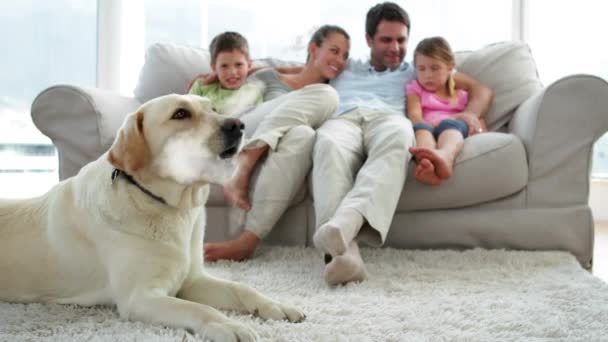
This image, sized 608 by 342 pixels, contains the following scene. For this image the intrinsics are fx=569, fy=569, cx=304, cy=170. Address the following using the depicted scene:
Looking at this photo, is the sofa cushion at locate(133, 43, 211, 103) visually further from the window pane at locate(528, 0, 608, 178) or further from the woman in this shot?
the window pane at locate(528, 0, 608, 178)

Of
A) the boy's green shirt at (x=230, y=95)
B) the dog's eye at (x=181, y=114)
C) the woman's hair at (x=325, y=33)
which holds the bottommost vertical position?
the boy's green shirt at (x=230, y=95)

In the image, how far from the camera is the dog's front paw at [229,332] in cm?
100

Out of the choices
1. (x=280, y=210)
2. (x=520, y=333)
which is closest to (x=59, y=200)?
(x=280, y=210)

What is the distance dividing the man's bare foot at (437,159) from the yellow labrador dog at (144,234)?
0.79 meters

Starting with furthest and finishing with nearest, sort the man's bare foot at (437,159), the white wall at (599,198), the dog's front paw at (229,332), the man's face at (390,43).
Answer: the white wall at (599,198) < the man's face at (390,43) < the man's bare foot at (437,159) < the dog's front paw at (229,332)

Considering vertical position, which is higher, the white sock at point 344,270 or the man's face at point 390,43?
the man's face at point 390,43

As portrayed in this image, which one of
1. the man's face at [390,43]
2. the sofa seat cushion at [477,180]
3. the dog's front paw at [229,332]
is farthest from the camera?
the man's face at [390,43]

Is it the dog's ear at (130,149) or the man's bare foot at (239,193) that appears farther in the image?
the man's bare foot at (239,193)

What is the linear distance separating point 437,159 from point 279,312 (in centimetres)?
86

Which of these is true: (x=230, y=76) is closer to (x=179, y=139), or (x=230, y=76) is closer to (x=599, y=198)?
(x=179, y=139)

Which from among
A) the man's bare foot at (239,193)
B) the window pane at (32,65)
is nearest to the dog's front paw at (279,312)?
the man's bare foot at (239,193)

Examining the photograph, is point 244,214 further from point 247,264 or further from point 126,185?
point 126,185

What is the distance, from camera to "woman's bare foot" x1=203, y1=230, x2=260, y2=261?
183cm

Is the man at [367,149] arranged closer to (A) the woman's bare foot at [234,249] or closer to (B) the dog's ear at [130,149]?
(A) the woman's bare foot at [234,249]
